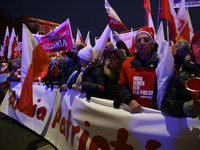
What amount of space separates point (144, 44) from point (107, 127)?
1128 millimetres

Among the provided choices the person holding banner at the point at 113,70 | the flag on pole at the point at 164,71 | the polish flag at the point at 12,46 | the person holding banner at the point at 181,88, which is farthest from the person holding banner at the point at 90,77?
the polish flag at the point at 12,46

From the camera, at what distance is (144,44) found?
166 cm

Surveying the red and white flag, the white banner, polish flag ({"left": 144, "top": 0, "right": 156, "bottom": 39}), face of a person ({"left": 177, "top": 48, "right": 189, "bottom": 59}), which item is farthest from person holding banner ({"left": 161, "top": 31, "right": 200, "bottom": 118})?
the white banner

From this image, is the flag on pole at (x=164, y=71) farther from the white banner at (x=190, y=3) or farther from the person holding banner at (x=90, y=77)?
the white banner at (x=190, y=3)

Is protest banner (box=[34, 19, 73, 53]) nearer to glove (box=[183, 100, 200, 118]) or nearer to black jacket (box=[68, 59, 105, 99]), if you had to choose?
black jacket (box=[68, 59, 105, 99])

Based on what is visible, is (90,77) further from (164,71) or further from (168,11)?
(168,11)

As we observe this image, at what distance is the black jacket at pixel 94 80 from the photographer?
218 centimetres

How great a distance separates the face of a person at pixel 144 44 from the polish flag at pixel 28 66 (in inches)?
86.9

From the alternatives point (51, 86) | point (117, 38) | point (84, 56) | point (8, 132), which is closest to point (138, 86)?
point (84, 56)

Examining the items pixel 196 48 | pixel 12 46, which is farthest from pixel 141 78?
pixel 12 46

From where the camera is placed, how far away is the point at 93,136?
1.90 meters

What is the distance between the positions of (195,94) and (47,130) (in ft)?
10.3

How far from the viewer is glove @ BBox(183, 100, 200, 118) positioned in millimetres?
950

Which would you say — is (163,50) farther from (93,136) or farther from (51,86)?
(51,86)
